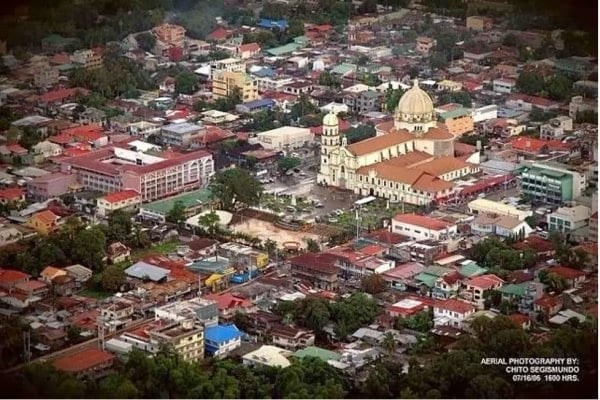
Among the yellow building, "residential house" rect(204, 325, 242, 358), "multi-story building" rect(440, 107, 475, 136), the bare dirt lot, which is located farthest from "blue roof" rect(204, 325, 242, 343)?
the yellow building

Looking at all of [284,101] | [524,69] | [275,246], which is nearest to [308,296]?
[275,246]

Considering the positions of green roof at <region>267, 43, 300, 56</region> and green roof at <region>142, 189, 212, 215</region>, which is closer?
green roof at <region>142, 189, 212, 215</region>

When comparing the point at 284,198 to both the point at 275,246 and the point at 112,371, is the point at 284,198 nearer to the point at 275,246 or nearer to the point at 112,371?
the point at 275,246

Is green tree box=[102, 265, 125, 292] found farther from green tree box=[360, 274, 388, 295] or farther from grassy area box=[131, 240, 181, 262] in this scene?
green tree box=[360, 274, 388, 295]

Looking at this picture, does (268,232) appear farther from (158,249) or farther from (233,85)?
(233,85)

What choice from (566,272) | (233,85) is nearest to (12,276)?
(566,272)
